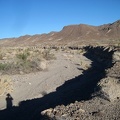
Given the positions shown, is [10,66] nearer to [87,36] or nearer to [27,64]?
[27,64]

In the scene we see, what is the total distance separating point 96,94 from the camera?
10.3m

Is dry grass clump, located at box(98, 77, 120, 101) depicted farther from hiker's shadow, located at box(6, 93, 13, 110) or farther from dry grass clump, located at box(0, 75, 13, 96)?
dry grass clump, located at box(0, 75, 13, 96)

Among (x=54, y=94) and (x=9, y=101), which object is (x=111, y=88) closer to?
(x=54, y=94)

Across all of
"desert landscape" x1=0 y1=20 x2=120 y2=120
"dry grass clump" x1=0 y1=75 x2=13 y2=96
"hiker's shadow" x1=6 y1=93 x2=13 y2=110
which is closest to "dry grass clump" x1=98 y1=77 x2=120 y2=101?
"desert landscape" x1=0 y1=20 x2=120 y2=120

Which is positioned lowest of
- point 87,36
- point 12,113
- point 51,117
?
point 12,113

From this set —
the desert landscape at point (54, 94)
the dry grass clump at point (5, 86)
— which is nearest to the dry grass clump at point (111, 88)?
the desert landscape at point (54, 94)

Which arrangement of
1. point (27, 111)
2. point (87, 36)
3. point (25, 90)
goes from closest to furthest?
point (27, 111) < point (25, 90) < point (87, 36)

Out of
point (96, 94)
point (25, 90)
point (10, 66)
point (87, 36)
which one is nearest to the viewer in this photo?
point (96, 94)

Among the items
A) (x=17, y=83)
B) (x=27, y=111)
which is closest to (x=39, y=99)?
(x=27, y=111)

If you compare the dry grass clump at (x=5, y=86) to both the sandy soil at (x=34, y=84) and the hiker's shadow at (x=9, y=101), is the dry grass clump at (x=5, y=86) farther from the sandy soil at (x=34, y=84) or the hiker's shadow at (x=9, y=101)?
the hiker's shadow at (x=9, y=101)

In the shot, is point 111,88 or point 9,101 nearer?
point 111,88

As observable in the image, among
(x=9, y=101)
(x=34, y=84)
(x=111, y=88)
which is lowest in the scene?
(x=9, y=101)

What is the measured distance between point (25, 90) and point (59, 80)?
12.3ft

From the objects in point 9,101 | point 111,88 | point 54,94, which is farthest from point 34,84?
point 111,88
